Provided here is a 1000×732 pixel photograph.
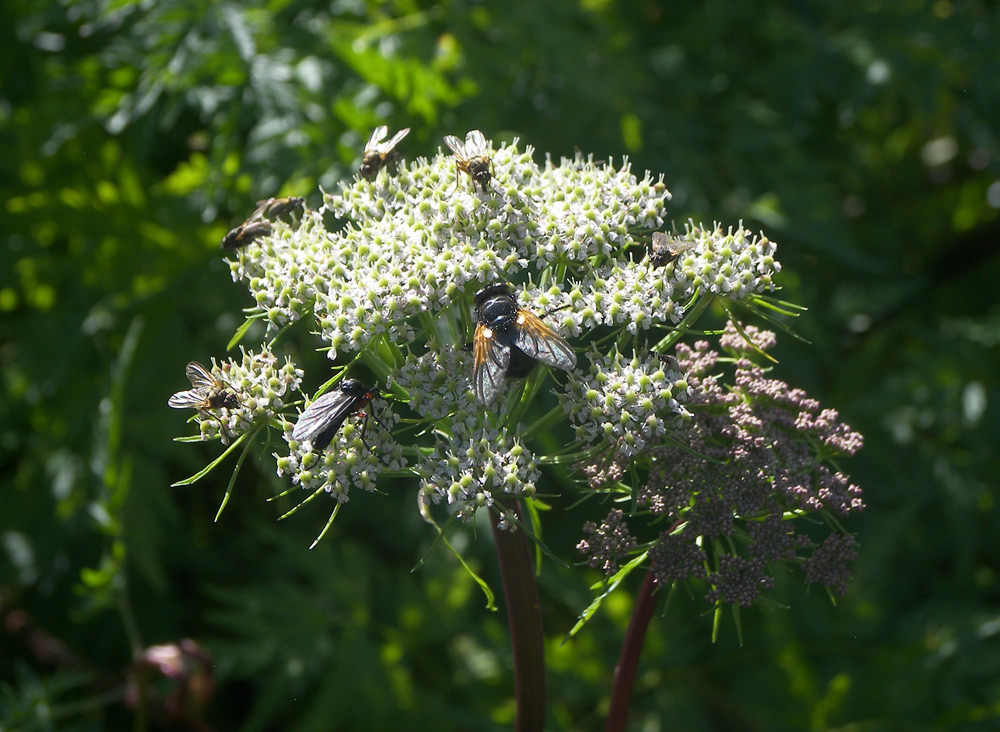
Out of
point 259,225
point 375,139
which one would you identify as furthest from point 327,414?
point 375,139

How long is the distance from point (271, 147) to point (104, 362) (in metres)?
1.44

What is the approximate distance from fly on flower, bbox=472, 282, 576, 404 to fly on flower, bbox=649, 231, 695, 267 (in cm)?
31

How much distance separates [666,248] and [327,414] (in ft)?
2.80

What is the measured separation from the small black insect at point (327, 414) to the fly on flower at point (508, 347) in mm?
260

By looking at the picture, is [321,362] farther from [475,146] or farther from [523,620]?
[523,620]

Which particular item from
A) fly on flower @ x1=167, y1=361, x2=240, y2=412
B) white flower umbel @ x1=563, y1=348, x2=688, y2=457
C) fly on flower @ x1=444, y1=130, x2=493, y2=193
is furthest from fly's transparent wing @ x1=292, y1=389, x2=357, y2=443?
fly on flower @ x1=444, y1=130, x2=493, y2=193

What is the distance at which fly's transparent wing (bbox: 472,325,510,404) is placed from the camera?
179 centimetres

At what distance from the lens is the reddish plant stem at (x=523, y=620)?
Result: 192cm

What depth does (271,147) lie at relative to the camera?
3668 mm

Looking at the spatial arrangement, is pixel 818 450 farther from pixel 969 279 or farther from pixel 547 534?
pixel 969 279

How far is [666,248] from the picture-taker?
6.45 ft

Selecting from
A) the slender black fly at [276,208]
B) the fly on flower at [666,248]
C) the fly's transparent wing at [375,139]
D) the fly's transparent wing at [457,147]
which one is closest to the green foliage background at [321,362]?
the fly's transparent wing at [375,139]

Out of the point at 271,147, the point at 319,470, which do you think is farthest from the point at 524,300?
the point at 271,147

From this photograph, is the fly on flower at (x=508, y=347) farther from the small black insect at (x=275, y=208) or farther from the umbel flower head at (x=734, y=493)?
the small black insect at (x=275, y=208)
